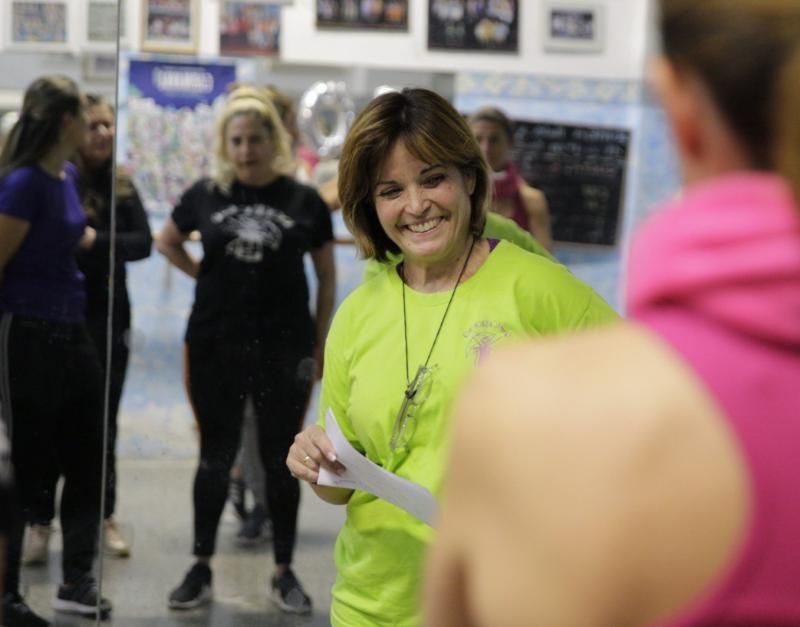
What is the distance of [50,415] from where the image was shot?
3105mm

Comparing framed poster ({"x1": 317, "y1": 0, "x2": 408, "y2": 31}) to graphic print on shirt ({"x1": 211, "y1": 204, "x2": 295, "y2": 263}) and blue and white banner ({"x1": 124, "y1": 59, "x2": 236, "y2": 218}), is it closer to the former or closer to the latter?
blue and white banner ({"x1": 124, "y1": 59, "x2": 236, "y2": 218})

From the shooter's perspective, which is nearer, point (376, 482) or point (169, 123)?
point (376, 482)

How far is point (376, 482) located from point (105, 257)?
1.37 meters

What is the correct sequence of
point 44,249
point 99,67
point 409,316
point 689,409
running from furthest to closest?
point 99,67, point 44,249, point 409,316, point 689,409

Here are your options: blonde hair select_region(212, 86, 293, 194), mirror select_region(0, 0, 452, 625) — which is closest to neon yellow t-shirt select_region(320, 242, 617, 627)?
mirror select_region(0, 0, 452, 625)

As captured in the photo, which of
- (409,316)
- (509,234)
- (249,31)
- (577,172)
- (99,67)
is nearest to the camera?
(409,316)

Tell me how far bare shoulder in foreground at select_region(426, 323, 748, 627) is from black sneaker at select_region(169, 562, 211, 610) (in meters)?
2.54

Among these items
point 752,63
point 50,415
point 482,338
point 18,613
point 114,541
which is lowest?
point 18,613

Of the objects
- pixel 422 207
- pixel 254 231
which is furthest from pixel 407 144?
pixel 254 231

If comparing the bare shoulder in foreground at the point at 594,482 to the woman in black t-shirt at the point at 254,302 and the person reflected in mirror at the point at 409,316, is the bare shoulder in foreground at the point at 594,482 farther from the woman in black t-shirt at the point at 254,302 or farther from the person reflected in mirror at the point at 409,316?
the woman in black t-shirt at the point at 254,302

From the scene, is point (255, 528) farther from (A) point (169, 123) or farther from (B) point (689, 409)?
(B) point (689, 409)

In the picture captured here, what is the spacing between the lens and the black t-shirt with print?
3.02m

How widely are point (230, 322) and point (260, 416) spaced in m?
0.23

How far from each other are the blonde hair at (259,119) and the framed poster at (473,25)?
1.36ft
